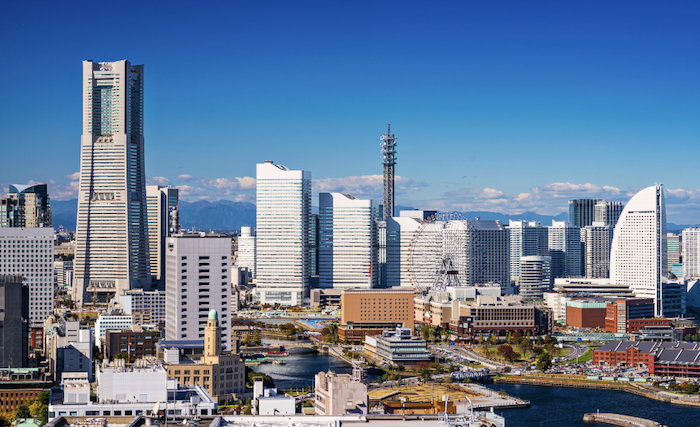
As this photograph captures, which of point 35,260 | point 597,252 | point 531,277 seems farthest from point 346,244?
point 597,252

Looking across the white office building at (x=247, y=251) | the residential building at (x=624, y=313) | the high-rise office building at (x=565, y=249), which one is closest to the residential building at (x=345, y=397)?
the residential building at (x=624, y=313)

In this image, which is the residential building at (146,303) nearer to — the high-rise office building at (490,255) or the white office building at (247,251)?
the high-rise office building at (490,255)

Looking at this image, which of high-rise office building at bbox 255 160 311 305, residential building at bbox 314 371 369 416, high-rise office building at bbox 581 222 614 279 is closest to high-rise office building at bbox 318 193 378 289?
high-rise office building at bbox 255 160 311 305

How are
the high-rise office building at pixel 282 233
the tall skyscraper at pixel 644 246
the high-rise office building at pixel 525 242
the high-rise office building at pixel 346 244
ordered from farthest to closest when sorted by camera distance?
the high-rise office building at pixel 525 242
the high-rise office building at pixel 346 244
the high-rise office building at pixel 282 233
the tall skyscraper at pixel 644 246

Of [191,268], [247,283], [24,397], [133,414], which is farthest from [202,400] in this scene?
[247,283]

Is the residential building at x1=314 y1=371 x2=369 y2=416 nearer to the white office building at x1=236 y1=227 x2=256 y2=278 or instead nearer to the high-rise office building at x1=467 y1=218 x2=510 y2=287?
the high-rise office building at x1=467 y1=218 x2=510 y2=287

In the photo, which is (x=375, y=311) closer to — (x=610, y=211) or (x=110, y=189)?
(x=110, y=189)
